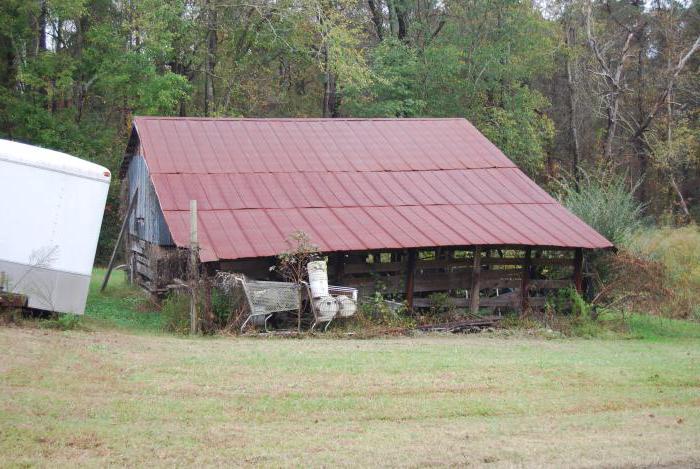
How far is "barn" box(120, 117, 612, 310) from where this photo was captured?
64.1 ft

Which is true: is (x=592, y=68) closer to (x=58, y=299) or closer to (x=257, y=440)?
(x=58, y=299)

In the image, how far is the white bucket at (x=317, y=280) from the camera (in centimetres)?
1802

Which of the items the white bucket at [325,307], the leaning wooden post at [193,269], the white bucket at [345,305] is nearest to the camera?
the leaning wooden post at [193,269]

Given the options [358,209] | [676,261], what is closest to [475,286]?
[358,209]

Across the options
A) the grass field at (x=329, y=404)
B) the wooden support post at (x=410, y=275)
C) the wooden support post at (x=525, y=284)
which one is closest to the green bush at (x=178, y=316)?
the grass field at (x=329, y=404)

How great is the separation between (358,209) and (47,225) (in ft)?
25.7

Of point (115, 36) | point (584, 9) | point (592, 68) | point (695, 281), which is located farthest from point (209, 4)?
point (695, 281)

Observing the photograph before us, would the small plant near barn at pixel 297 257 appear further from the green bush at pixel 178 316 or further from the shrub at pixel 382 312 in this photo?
the green bush at pixel 178 316

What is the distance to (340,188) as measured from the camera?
21891 millimetres

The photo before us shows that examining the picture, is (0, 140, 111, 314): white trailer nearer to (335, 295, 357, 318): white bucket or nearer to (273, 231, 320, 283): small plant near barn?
(273, 231, 320, 283): small plant near barn

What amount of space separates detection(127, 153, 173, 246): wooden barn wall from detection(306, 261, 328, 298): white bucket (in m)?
5.08

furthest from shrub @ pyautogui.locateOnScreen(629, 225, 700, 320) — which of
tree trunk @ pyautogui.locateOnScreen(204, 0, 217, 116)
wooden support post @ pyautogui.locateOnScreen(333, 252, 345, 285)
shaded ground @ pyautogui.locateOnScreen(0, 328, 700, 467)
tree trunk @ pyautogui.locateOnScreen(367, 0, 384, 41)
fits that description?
tree trunk @ pyautogui.locateOnScreen(204, 0, 217, 116)

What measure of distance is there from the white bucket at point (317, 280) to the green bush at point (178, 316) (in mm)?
2524

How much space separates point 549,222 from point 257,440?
47.8 ft
